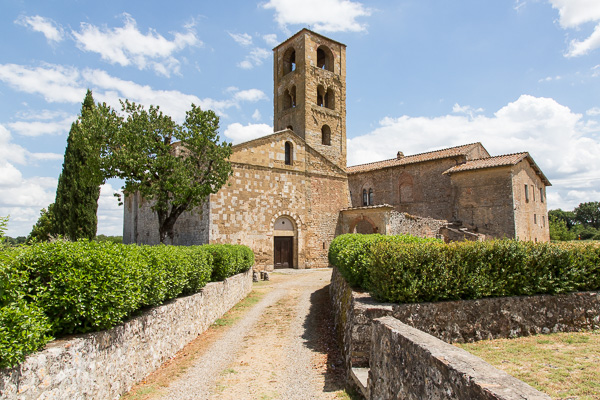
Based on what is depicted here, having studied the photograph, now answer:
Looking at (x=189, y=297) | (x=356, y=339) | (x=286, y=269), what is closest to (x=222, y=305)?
(x=189, y=297)

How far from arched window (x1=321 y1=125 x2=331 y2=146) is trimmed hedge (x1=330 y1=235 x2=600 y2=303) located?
22.3m

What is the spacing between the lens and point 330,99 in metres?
30.8

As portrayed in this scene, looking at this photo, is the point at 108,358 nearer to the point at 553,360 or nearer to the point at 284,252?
the point at 553,360

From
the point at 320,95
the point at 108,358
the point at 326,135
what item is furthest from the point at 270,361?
the point at 320,95

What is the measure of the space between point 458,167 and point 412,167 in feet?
14.6

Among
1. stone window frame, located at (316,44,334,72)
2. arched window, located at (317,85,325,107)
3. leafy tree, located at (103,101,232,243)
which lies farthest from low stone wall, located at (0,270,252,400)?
stone window frame, located at (316,44,334,72)

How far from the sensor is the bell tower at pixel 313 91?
28.8m

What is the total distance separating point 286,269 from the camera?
2366 centimetres

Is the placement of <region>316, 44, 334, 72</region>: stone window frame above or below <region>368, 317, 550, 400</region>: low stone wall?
above

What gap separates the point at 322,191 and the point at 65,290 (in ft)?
69.8

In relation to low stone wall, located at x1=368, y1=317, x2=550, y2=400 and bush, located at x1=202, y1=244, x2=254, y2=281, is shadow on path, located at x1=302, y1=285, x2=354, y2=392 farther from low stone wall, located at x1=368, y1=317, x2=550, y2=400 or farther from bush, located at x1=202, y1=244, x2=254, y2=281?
bush, located at x1=202, y1=244, x2=254, y2=281

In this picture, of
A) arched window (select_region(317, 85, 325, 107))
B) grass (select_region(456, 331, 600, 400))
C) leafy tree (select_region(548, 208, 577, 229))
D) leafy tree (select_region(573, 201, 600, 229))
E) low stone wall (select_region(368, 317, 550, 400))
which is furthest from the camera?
leafy tree (select_region(548, 208, 577, 229))

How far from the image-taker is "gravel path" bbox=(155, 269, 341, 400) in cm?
618

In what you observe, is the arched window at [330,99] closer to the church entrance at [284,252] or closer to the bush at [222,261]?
the church entrance at [284,252]
